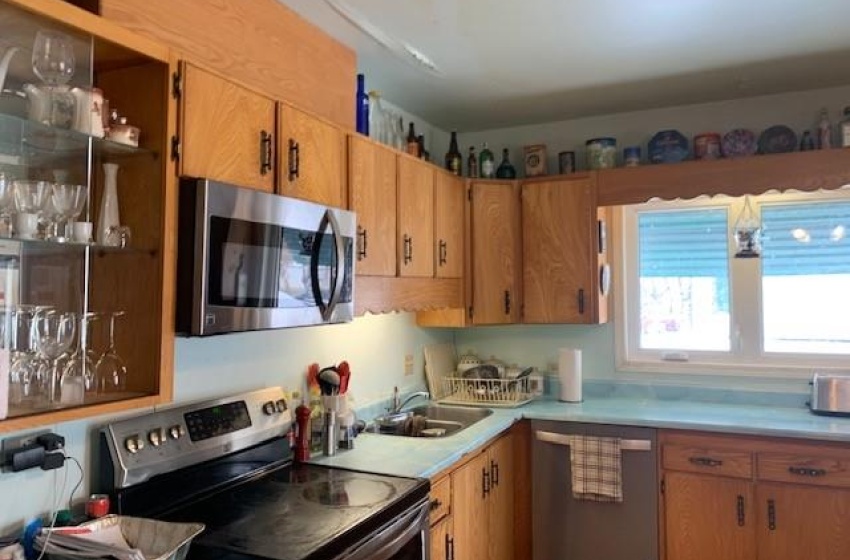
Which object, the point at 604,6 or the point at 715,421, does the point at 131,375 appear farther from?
the point at 715,421

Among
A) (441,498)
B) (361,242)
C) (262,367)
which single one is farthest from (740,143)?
(262,367)

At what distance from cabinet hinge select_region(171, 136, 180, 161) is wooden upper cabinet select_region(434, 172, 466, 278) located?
5.24 ft

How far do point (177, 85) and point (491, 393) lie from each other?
2317mm

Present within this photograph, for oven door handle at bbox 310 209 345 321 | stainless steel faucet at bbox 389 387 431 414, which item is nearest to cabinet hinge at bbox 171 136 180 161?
oven door handle at bbox 310 209 345 321

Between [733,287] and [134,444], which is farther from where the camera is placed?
[733,287]

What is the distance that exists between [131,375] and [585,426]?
210 cm

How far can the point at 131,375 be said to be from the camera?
152cm

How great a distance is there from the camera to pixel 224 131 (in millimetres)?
1684

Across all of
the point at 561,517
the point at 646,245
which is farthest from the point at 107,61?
the point at 646,245

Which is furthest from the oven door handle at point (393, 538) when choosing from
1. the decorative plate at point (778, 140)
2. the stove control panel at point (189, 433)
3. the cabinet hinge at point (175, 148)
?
the decorative plate at point (778, 140)

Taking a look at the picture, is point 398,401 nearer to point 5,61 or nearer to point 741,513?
point 741,513

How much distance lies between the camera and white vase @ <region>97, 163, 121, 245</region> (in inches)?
58.5

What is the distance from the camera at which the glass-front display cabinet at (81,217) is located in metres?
1.30

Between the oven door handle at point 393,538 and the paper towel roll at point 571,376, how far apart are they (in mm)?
1531
